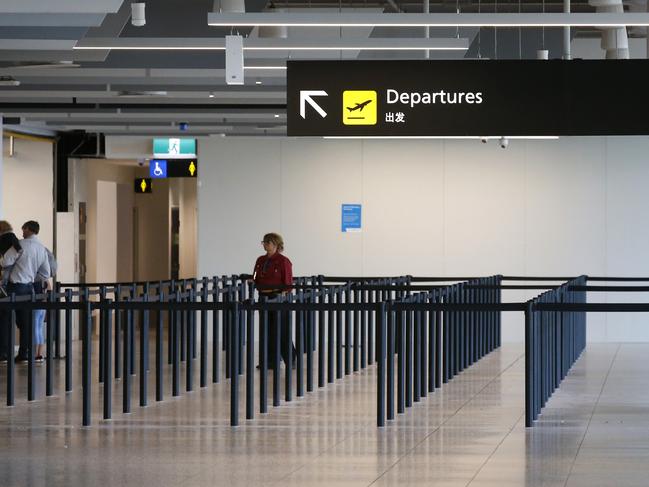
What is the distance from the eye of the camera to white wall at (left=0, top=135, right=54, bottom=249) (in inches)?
893

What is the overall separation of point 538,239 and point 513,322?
133 cm

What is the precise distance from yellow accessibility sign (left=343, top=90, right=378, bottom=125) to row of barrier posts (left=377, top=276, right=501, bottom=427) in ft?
5.03

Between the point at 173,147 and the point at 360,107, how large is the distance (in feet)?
39.7

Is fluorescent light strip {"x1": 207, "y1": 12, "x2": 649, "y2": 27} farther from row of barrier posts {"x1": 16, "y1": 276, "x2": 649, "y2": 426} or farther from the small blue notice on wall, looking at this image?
the small blue notice on wall

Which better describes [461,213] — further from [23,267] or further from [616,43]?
[616,43]


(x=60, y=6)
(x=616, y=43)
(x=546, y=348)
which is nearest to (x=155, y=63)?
(x=60, y=6)

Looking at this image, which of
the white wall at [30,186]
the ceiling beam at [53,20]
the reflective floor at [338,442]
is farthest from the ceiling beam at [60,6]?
the white wall at [30,186]

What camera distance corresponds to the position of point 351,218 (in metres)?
22.4

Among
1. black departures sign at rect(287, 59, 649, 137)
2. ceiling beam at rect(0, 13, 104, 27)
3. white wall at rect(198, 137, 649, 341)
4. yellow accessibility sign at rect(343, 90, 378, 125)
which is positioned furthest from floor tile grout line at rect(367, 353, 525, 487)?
white wall at rect(198, 137, 649, 341)

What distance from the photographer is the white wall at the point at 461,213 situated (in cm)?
2209

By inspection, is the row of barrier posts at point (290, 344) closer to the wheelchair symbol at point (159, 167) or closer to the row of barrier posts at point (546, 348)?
the row of barrier posts at point (546, 348)

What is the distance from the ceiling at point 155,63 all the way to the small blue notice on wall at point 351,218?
66.7 inches

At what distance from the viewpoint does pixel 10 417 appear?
469 inches

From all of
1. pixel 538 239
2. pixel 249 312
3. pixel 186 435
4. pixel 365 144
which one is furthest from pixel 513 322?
pixel 186 435
